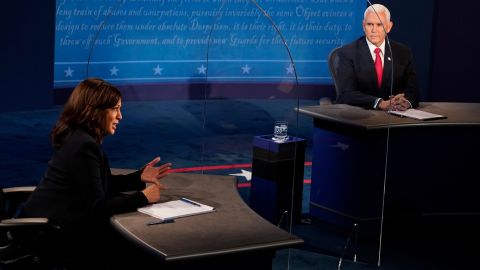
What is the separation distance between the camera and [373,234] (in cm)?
608

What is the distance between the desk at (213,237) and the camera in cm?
355

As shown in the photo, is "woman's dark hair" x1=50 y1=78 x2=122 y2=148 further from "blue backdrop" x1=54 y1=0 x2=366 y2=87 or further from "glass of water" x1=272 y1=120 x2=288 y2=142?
"blue backdrop" x1=54 y1=0 x2=366 y2=87

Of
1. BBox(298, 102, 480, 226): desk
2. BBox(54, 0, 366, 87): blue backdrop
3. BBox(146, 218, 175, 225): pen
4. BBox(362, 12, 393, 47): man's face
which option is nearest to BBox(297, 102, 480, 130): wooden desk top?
BBox(298, 102, 480, 226): desk

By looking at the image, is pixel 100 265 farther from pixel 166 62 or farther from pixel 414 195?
pixel 166 62

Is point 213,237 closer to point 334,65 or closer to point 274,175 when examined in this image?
point 274,175

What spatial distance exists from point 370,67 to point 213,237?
3077mm

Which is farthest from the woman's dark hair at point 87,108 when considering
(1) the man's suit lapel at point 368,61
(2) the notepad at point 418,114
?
(1) the man's suit lapel at point 368,61

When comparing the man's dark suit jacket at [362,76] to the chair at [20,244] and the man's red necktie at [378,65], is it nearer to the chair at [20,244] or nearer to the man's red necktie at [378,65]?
the man's red necktie at [378,65]

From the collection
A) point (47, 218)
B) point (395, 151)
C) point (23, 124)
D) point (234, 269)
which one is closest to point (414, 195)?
point (395, 151)

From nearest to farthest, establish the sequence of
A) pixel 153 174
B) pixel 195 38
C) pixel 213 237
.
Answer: pixel 213 237 < pixel 153 174 < pixel 195 38

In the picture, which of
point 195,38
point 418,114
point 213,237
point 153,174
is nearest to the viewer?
point 213,237

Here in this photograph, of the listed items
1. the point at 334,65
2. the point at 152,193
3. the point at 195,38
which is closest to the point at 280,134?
the point at 334,65

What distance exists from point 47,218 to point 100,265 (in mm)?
325

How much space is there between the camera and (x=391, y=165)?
6012 mm
